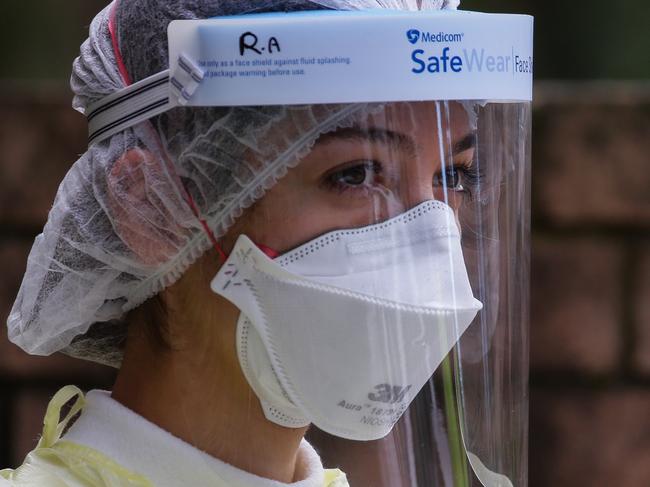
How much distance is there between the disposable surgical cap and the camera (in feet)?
5.35

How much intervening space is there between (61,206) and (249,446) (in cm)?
47

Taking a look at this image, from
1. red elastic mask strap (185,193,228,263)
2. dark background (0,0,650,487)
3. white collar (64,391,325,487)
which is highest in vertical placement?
red elastic mask strap (185,193,228,263)

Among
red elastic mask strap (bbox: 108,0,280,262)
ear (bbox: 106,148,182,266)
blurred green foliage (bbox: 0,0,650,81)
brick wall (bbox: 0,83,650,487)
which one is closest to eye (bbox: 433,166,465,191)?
red elastic mask strap (bbox: 108,0,280,262)

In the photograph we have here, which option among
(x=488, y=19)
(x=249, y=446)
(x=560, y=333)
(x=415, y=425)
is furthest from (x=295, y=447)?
(x=560, y=333)

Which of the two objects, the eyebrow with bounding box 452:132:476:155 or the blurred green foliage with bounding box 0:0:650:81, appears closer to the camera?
the eyebrow with bounding box 452:132:476:155

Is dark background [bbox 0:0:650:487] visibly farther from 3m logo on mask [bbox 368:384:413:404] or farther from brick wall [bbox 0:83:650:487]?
3m logo on mask [bbox 368:384:413:404]

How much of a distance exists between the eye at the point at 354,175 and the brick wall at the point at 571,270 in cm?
228

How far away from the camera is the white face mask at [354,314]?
1.61m

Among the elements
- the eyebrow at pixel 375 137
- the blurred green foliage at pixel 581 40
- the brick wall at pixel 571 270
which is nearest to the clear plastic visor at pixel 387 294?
the eyebrow at pixel 375 137

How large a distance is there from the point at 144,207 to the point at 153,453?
360mm

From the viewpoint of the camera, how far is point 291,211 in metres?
1.64

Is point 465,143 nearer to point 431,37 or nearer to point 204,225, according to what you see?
point 431,37

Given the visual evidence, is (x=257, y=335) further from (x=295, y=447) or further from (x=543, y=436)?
(x=543, y=436)

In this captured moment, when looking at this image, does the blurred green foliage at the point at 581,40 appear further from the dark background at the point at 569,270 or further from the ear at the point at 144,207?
the ear at the point at 144,207
